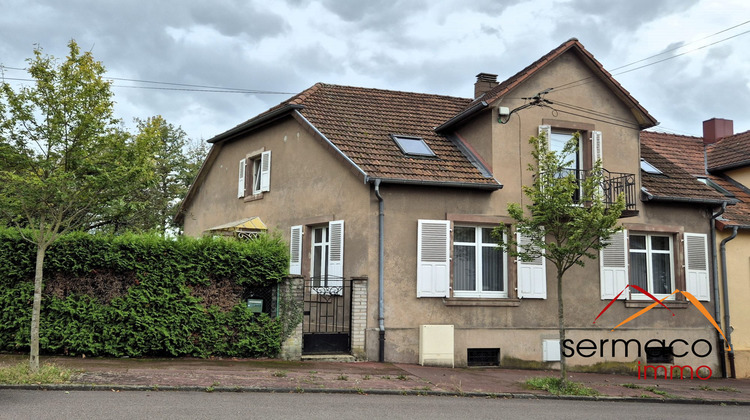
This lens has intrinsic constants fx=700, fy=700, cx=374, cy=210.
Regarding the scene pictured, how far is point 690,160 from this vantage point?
21.7 m

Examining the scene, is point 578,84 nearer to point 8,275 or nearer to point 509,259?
point 509,259

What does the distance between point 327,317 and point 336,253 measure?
1412 mm

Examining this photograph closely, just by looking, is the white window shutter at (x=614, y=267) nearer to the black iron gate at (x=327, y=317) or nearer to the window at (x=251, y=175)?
the black iron gate at (x=327, y=317)

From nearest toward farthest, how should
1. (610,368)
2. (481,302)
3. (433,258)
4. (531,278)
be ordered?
(433,258) < (481,302) < (531,278) < (610,368)

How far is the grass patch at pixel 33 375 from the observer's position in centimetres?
972

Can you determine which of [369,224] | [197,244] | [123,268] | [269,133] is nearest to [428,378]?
[369,224]

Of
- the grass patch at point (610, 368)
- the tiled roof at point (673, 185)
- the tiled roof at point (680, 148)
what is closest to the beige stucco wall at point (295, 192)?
the grass patch at point (610, 368)

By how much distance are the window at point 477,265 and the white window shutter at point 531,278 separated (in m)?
0.36

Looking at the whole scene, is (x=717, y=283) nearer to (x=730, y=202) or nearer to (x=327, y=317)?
(x=730, y=202)

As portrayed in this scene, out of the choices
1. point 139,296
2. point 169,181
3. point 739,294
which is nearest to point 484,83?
point 739,294

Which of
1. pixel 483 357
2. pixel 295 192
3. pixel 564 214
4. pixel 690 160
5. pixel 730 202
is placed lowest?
pixel 483 357

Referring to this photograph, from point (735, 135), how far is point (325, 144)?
1448 cm

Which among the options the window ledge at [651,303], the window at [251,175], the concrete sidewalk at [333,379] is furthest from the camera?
the window at [251,175]

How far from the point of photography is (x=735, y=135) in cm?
2277
